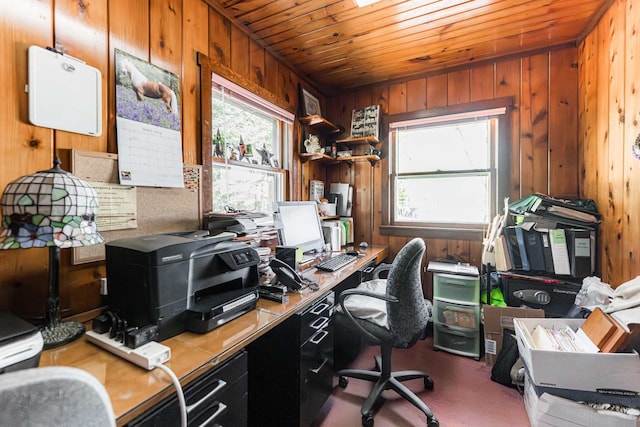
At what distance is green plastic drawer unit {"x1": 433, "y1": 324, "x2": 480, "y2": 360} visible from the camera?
219 cm

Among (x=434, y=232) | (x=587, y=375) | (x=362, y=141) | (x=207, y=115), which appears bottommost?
(x=587, y=375)

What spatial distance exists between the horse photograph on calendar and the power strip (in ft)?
3.30

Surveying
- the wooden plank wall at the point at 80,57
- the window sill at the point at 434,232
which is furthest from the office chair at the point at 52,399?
the window sill at the point at 434,232

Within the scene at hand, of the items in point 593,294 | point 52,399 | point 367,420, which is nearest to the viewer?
point 52,399

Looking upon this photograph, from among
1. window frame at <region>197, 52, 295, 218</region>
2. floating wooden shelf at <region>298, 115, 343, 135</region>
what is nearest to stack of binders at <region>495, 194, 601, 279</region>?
floating wooden shelf at <region>298, 115, 343, 135</region>

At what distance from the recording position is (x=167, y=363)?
826 millimetres

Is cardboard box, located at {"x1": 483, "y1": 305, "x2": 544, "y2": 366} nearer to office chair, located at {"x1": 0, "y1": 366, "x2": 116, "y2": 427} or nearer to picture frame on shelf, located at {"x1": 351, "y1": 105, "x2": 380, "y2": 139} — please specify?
picture frame on shelf, located at {"x1": 351, "y1": 105, "x2": 380, "y2": 139}

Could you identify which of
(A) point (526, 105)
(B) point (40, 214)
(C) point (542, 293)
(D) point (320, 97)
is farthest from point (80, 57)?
(A) point (526, 105)

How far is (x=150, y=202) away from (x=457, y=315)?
91.7 inches

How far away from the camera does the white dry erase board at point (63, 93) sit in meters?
1.05

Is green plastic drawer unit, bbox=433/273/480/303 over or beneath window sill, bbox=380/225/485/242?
beneath

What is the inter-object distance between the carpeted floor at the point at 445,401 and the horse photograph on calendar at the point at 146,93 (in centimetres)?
189

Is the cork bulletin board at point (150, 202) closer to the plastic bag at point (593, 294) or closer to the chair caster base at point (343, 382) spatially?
the chair caster base at point (343, 382)

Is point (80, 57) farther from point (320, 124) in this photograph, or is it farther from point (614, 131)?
point (614, 131)
